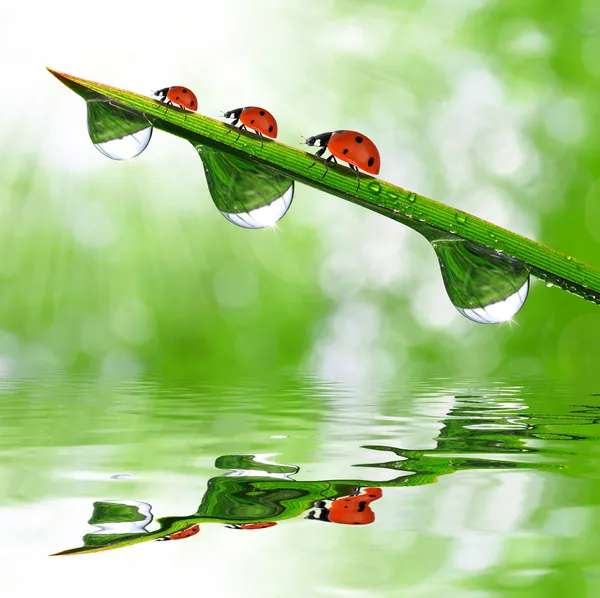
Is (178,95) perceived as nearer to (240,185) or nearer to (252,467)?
(240,185)

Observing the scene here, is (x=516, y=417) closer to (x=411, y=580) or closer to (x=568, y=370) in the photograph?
(x=411, y=580)

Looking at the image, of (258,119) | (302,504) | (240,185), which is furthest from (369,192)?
(258,119)

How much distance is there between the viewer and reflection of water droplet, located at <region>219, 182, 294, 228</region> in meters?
0.64

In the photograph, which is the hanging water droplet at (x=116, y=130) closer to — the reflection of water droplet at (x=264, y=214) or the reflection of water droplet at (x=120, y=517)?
the reflection of water droplet at (x=264, y=214)

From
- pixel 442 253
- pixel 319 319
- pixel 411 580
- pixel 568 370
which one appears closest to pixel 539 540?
pixel 411 580

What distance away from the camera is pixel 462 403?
1.53 m

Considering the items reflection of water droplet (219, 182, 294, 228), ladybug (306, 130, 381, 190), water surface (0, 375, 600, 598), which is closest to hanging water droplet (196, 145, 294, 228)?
reflection of water droplet (219, 182, 294, 228)

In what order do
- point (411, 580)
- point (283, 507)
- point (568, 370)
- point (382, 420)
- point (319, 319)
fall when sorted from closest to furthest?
point (411, 580), point (283, 507), point (382, 420), point (319, 319), point (568, 370)

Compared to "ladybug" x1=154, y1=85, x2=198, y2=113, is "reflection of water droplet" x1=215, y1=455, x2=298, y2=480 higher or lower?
lower

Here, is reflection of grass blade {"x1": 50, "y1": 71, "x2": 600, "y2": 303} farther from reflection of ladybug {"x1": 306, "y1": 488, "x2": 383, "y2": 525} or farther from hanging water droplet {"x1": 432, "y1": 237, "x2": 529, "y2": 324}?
reflection of ladybug {"x1": 306, "y1": 488, "x2": 383, "y2": 525}

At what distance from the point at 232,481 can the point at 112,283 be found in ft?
6.24

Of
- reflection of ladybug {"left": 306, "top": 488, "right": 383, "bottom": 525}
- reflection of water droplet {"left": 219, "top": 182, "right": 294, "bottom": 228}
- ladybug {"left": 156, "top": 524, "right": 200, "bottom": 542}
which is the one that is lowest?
ladybug {"left": 156, "top": 524, "right": 200, "bottom": 542}

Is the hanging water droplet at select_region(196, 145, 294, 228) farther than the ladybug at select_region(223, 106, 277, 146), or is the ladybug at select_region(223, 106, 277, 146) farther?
the ladybug at select_region(223, 106, 277, 146)

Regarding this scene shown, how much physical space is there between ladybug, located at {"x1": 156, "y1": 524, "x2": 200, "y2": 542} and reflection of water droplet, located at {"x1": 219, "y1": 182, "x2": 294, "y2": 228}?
26 cm
